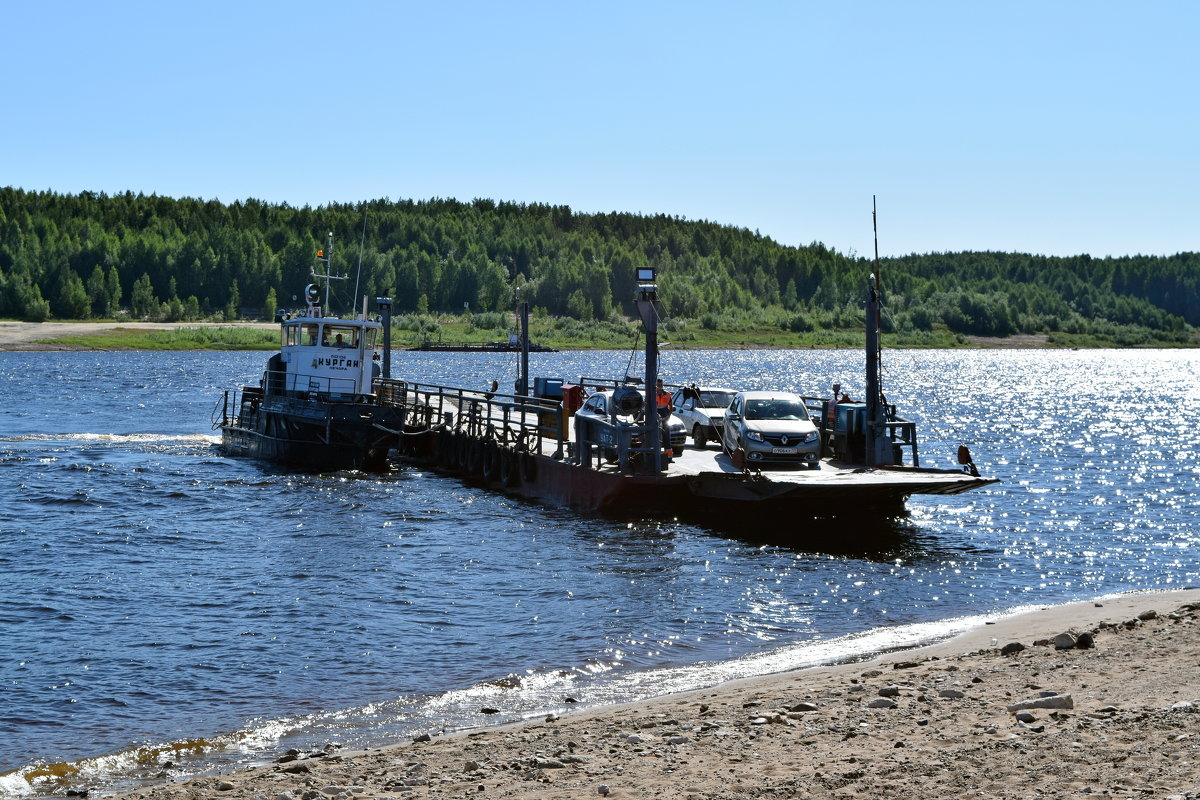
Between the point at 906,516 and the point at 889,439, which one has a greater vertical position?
the point at 889,439

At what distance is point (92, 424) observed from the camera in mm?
54594

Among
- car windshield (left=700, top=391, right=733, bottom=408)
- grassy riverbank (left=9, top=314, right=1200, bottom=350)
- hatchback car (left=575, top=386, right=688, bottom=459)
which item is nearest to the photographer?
hatchback car (left=575, top=386, right=688, bottom=459)

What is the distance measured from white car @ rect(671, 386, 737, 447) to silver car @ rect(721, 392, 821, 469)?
2738 mm

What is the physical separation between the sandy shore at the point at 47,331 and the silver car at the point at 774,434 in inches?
5200

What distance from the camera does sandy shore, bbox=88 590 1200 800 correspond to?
8.80m

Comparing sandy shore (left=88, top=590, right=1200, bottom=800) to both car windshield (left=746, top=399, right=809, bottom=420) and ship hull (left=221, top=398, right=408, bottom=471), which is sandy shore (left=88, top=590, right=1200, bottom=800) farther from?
ship hull (left=221, top=398, right=408, bottom=471)

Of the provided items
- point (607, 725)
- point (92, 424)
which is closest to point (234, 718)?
point (607, 725)

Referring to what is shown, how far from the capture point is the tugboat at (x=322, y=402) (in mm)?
36594

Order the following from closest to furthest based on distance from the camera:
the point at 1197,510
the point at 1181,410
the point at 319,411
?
the point at 1197,510
the point at 319,411
the point at 1181,410

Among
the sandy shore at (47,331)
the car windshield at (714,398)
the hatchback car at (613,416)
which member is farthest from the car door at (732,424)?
the sandy shore at (47,331)

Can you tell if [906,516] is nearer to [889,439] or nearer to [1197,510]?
[889,439]

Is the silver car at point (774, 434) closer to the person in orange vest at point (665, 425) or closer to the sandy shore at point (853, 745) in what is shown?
the person in orange vest at point (665, 425)

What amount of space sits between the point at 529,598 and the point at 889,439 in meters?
10.1

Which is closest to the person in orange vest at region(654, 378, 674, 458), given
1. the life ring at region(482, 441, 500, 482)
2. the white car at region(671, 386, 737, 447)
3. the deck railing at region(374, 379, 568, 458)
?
the white car at region(671, 386, 737, 447)
